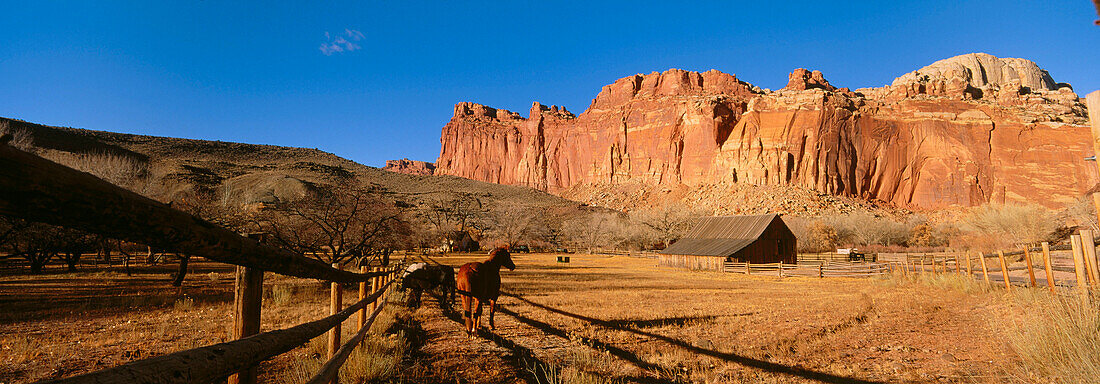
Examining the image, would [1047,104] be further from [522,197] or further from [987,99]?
[522,197]

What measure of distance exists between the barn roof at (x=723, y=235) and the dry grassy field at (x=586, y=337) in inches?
730

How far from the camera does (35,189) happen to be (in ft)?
3.39

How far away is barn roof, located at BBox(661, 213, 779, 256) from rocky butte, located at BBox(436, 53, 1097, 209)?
62074 millimetres

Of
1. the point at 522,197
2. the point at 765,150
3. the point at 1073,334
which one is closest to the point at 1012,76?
the point at 765,150

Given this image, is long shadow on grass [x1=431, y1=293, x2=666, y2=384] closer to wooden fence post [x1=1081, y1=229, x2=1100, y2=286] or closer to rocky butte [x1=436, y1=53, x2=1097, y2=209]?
wooden fence post [x1=1081, y1=229, x2=1100, y2=286]

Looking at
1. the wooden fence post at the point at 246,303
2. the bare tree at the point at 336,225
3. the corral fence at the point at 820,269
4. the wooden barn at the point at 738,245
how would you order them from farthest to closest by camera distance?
1. the wooden barn at the point at 738,245
2. the corral fence at the point at 820,269
3. the bare tree at the point at 336,225
4. the wooden fence post at the point at 246,303

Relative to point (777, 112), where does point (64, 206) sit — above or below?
below

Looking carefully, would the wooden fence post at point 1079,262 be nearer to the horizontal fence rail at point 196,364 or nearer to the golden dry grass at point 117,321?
the golden dry grass at point 117,321

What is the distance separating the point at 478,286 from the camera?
893cm

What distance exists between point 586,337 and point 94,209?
25.0 ft

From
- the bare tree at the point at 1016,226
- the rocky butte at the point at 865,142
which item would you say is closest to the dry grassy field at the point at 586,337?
the bare tree at the point at 1016,226

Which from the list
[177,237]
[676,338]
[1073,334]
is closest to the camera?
[177,237]

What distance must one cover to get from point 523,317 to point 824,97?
108 m

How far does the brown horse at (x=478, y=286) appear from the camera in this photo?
28.1 feet
